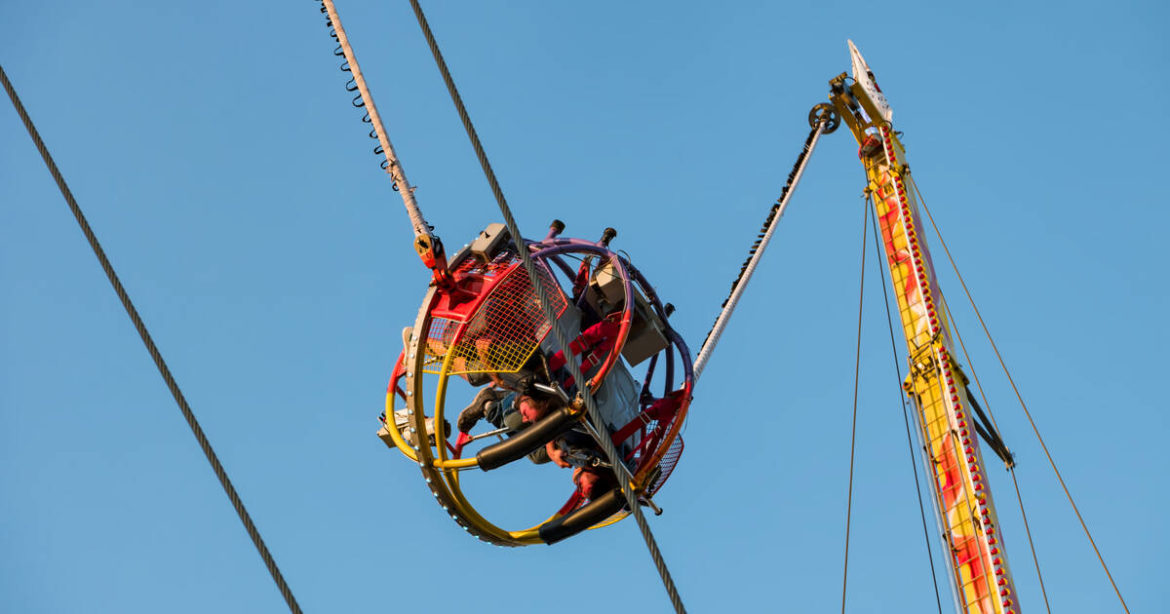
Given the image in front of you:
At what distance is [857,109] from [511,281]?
404 inches

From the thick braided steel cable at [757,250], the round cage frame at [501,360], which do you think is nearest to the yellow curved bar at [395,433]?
the round cage frame at [501,360]

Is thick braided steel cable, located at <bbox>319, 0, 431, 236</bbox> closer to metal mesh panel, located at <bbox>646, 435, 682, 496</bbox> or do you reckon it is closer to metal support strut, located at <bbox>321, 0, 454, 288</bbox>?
metal support strut, located at <bbox>321, 0, 454, 288</bbox>

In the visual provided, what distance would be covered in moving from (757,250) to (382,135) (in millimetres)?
6157

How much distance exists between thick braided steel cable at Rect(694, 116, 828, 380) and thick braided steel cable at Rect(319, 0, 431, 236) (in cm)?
431

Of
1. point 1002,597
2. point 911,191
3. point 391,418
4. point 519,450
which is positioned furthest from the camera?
point 911,191

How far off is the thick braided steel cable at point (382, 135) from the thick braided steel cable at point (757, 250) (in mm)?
4308

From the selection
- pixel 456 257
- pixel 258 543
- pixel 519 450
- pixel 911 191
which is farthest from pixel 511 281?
pixel 911 191

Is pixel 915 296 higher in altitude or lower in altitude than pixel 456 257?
lower

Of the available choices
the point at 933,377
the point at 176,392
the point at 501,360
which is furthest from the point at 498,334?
the point at 933,377

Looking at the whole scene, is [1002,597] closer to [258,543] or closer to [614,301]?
[614,301]

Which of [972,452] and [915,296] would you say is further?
[915,296]

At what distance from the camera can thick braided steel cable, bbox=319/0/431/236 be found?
17172 mm

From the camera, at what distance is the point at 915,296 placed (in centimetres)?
2242

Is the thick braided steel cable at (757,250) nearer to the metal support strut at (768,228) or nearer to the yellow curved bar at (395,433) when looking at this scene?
the metal support strut at (768,228)
